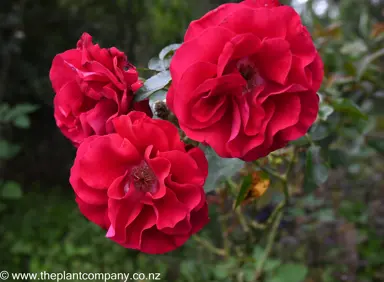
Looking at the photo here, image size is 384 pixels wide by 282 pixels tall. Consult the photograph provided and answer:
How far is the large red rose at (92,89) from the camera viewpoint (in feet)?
1.49

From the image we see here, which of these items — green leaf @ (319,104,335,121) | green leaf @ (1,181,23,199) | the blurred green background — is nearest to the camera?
green leaf @ (319,104,335,121)

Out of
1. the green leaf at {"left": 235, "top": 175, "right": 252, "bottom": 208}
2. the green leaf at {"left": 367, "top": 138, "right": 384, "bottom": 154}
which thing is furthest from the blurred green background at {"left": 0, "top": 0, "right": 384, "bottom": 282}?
the green leaf at {"left": 235, "top": 175, "right": 252, "bottom": 208}

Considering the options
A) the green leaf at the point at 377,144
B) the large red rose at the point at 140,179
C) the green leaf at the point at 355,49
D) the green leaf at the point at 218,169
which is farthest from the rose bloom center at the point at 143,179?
the green leaf at the point at 355,49

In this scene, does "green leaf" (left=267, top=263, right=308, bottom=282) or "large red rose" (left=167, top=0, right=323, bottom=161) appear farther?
"green leaf" (left=267, top=263, right=308, bottom=282)

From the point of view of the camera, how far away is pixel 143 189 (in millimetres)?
469

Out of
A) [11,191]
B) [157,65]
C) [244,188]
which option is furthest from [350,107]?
[11,191]

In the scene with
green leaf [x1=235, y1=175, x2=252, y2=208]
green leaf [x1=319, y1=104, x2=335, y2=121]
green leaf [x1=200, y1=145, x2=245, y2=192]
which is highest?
green leaf [x1=200, y1=145, x2=245, y2=192]

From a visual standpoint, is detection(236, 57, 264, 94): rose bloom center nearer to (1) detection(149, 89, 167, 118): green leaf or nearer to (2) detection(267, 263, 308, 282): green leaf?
(1) detection(149, 89, 167, 118): green leaf

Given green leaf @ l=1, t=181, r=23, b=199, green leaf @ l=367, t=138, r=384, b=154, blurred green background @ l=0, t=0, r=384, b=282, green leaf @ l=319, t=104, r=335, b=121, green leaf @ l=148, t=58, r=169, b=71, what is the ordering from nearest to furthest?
green leaf @ l=148, t=58, r=169, b=71 < green leaf @ l=319, t=104, r=335, b=121 < green leaf @ l=367, t=138, r=384, b=154 < blurred green background @ l=0, t=0, r=384, b=282 < green leaf @ l=1, t=181, r=23, b=199

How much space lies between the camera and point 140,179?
0.46 m

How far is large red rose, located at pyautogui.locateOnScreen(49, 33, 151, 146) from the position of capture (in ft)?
1.49

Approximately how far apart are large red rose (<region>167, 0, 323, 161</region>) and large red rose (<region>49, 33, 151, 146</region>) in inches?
3.2

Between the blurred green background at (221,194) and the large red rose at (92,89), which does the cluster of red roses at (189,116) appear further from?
the blurred green background at (221,194)

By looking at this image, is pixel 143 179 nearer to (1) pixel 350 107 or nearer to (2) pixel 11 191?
(1) pixel 350 107
